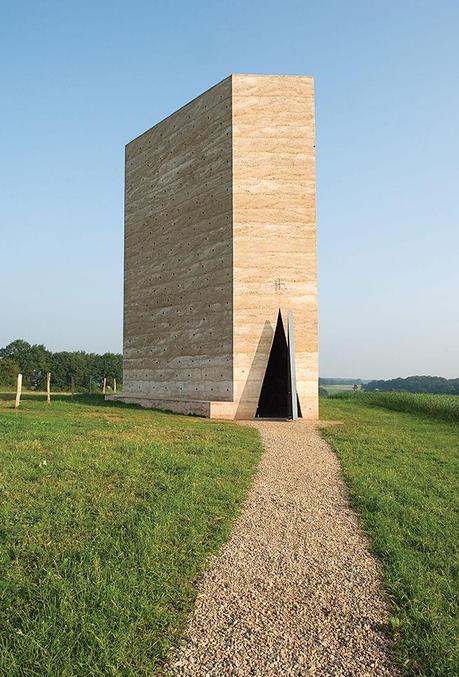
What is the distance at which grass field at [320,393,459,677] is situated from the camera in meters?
5.07

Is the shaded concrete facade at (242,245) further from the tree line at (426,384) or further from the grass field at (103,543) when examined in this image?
the tree line at (426,384)

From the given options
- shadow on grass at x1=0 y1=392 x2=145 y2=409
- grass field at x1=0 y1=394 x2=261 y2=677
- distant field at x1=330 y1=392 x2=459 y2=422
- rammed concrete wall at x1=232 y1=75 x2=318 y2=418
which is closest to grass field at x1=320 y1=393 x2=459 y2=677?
grass field at x1=0 y1=394 x2=261 y2=677

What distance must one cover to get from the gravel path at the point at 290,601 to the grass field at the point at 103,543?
312 millimetres

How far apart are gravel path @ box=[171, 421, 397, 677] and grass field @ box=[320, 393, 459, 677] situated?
248 millimetres

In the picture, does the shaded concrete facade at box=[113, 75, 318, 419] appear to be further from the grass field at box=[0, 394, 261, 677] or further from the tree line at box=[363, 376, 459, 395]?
the tree line at box=[363, 376, 459, 395]

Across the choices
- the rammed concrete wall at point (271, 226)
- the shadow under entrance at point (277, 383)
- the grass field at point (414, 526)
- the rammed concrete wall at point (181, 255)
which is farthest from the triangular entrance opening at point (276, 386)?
the grass field at point (414, 526)

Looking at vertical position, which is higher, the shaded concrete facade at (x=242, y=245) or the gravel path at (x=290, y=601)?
the shaded concrete facade at (x=242, y=245)

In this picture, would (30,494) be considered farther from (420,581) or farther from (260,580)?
(420,581)

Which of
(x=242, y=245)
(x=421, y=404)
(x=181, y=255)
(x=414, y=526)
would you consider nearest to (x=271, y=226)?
(x=242, y=245)

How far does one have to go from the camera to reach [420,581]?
20.5 ft

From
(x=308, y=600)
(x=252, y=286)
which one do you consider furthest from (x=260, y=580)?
(x=252, y=286)

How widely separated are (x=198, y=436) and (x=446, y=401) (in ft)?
70.2

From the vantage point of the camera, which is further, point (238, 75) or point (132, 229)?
point (132, 229)

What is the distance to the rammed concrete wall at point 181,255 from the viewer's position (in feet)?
86.4
